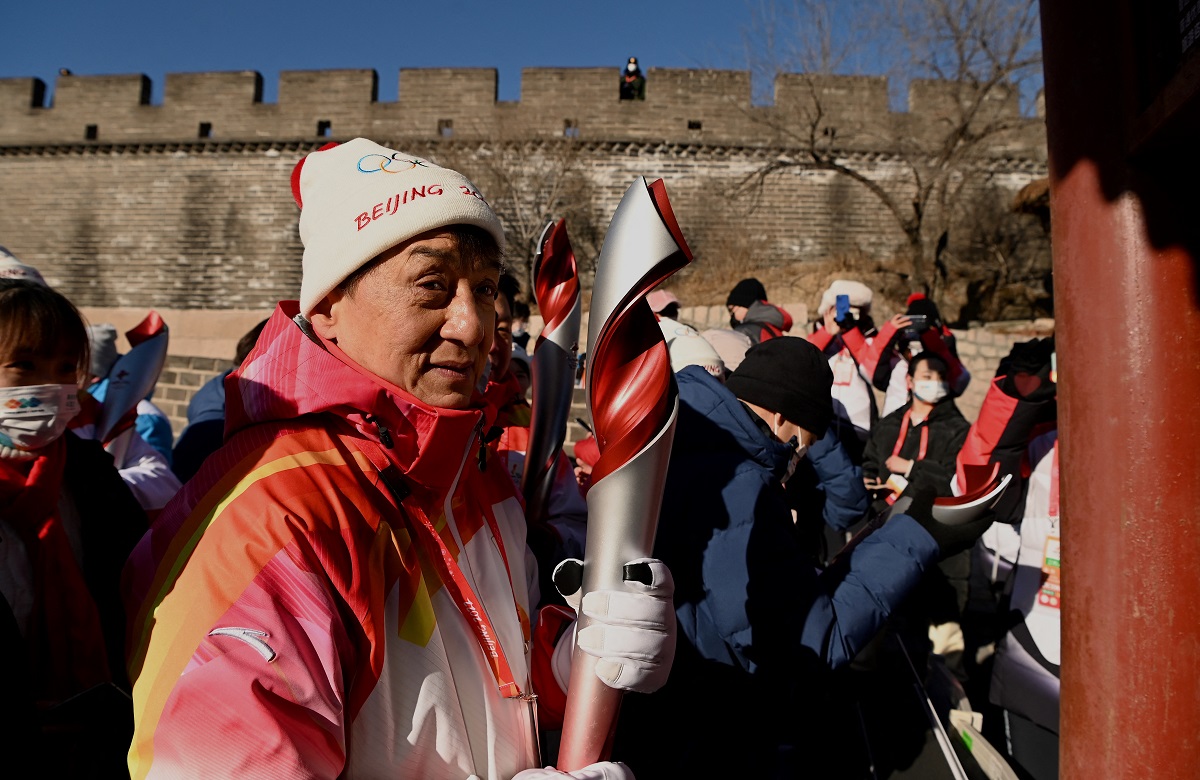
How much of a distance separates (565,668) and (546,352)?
835mm

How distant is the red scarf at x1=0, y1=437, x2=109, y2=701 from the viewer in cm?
165

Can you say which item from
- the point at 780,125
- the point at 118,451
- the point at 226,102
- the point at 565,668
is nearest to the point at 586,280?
the point at 780,125

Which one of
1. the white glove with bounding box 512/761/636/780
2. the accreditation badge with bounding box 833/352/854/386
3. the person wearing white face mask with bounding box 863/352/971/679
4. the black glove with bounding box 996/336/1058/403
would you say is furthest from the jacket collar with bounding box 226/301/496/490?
the accreditation badge with bounding box 833/352/854/386

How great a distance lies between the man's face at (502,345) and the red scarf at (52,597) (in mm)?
1438

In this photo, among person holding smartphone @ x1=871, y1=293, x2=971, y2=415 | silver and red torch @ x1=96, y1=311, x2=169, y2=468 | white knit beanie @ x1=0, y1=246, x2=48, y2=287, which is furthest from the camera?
person holding smartphone @ x1=871, y1=293, x2=971, y2=415

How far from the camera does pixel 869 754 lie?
2.47m

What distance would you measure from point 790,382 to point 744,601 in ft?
2.58

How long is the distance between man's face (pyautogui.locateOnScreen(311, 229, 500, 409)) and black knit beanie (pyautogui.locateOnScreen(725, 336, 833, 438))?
49.7 inches

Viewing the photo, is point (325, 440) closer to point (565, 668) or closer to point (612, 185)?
point (565, 668)

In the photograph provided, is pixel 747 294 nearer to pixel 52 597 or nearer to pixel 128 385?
pixel 128 385

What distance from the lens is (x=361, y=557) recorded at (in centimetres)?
113

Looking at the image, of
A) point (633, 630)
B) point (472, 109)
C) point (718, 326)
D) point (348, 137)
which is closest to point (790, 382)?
point (633, 630)

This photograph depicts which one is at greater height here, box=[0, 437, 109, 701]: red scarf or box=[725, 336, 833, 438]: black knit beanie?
box=[725, 336, 833, 438]: black knit beanie

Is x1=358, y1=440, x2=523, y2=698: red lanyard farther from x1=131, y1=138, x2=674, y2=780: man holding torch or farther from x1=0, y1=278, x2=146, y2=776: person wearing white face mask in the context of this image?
x1=0, y1=278, x2=146, y2=776: person wearing white face mask
